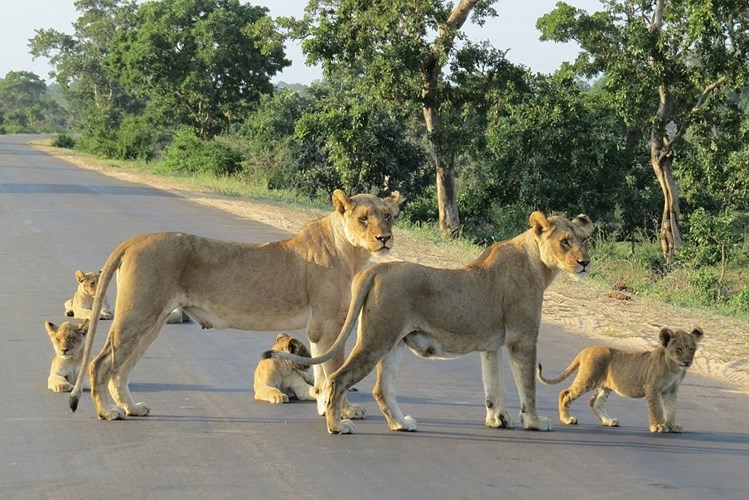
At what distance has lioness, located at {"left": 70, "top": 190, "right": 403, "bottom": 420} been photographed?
23.6ft

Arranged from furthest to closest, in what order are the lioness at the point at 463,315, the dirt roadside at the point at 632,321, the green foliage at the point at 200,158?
the green foliage at the point at 200,158 → the dirt roadside at the point at 632,321 → the lioness at the point at 463,315

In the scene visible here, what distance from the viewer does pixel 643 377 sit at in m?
7.59

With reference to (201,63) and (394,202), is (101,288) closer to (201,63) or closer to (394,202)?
(394,202)

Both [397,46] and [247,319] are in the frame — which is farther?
[397,46]

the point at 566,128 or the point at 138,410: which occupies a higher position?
the point at 566,128

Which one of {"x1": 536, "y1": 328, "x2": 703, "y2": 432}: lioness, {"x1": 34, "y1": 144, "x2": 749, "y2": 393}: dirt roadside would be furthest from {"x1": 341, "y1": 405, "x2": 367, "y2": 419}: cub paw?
{"x1": 34, "y1": 144, "x2": 749, "y2": 393}: dirt roadside

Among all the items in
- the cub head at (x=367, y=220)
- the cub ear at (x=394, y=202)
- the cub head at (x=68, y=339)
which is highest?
the cub ear at (x=394, y=202)

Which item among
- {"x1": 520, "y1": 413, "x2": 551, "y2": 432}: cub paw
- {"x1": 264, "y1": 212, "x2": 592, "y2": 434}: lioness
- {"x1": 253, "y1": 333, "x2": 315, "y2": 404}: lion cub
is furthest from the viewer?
{"x1": 253, "y1": 333, "x2": 315, "y2": 404}: lion cub

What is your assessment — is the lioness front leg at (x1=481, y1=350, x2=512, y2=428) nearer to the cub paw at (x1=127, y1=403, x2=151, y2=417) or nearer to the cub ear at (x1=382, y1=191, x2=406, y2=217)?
the cub ear at (x1=382, y1=191, x2=406, y2=217)

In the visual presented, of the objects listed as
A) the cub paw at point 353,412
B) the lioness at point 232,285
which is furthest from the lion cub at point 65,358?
A: the cub paw at point 353,412

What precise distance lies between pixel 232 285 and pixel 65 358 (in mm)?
1742

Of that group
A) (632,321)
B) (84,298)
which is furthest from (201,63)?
(632,321)

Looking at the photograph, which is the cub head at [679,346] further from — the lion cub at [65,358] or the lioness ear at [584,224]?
the lion cub at [65,358]

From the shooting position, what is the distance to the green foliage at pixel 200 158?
116ft
